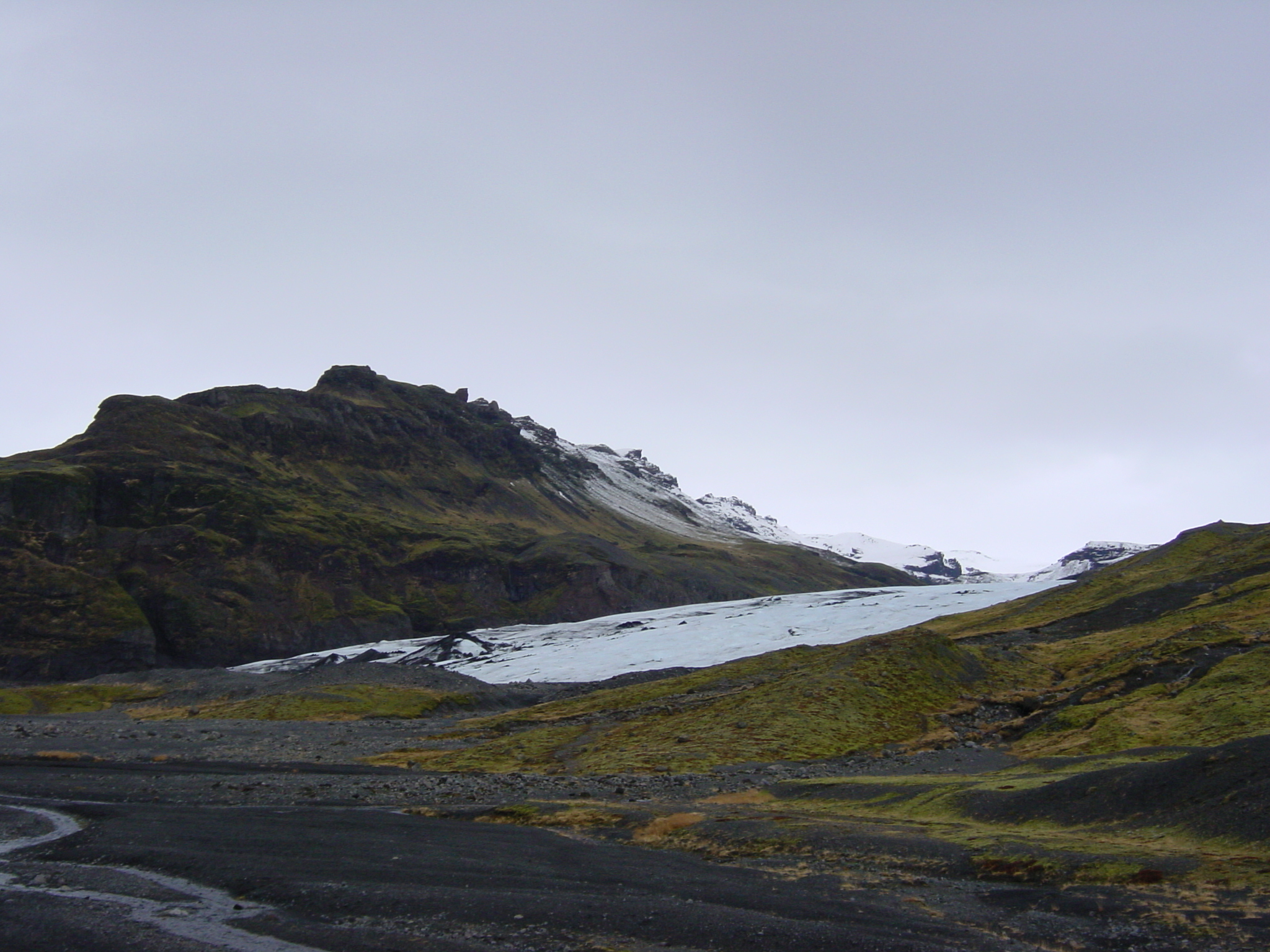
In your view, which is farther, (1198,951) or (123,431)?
(123,431)

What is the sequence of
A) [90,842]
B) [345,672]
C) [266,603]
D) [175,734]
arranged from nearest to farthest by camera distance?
Result: [90,842]
[175,734]
[345,672]
[266,603]

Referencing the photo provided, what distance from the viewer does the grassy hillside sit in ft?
140

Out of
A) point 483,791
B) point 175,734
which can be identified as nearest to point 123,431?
point 175,734

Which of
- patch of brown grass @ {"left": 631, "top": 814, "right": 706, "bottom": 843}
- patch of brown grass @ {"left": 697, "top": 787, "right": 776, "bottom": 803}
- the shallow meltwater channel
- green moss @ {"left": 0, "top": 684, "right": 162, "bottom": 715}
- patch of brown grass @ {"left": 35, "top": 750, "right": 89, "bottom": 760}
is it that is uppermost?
the shallow meltwater channel

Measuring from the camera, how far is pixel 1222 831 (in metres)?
21.7

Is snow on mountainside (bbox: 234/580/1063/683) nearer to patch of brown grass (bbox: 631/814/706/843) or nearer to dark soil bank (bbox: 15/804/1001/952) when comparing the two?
patch of brown grass (bbox: 631/814/706/843)

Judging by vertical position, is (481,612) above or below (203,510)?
below

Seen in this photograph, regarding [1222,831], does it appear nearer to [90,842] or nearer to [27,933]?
[27,933]

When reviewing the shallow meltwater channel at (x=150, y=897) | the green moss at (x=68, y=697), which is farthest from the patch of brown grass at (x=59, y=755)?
the green moss at (x=68, y=697)

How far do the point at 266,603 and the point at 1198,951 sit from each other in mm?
178640

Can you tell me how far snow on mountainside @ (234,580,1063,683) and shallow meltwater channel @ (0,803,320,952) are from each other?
90.1 m

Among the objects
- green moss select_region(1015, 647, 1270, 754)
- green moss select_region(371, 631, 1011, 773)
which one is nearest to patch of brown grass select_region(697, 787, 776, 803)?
green moss select_region(371, 631, 1011, 773)

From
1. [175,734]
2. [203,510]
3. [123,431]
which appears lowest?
[175,734]

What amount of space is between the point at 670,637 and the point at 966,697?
2697 inches
